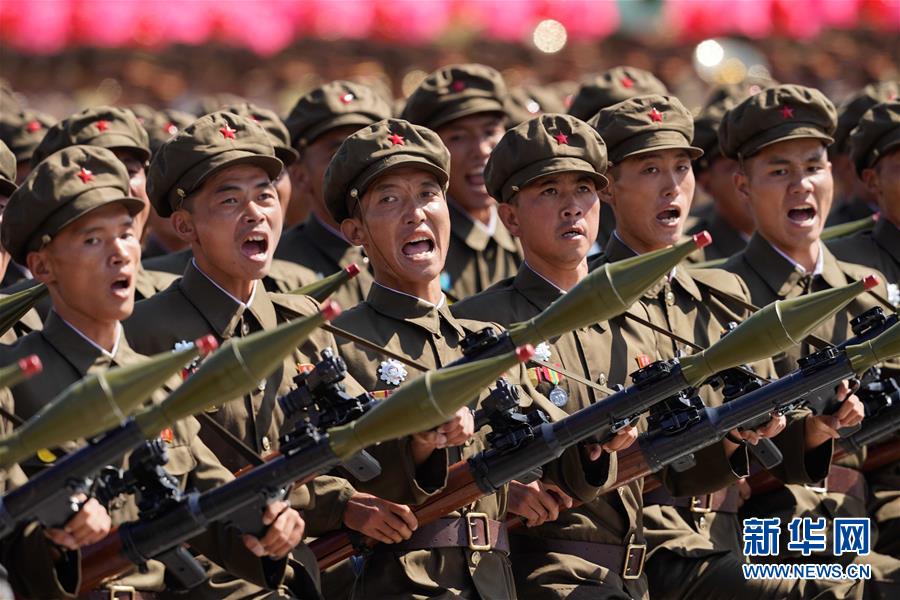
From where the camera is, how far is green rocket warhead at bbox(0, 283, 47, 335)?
34.3 feet

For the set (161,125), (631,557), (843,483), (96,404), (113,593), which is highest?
(161,125)

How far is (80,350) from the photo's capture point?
1020cm

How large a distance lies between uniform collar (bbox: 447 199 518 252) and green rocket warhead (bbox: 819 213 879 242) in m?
2.07

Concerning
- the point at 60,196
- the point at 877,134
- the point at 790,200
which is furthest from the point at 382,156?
the point at 877,134

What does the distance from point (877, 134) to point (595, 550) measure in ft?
14.1

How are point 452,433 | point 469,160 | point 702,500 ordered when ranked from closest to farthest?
point 452,433
point 702,500
point 469,160

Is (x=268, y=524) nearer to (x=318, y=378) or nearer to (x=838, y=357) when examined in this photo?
(x=318, y=378)

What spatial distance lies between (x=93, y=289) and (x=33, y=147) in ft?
14.8

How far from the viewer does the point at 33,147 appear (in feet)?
47.6

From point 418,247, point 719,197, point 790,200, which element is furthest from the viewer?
point 719,197

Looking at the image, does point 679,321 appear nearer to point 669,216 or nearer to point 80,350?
point 669,216

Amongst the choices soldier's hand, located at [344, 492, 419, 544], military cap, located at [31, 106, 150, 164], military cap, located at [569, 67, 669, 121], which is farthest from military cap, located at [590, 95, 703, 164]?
soldier's hand, located at [344, 492, 419, 544]

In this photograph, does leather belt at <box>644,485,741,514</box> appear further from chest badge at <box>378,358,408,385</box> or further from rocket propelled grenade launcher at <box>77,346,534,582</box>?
rocket propelled grenade launcher at <box>77,346,534,582</box>

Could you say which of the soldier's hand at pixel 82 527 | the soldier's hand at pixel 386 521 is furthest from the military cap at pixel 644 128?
the soldier's hand at pixel 82 527
